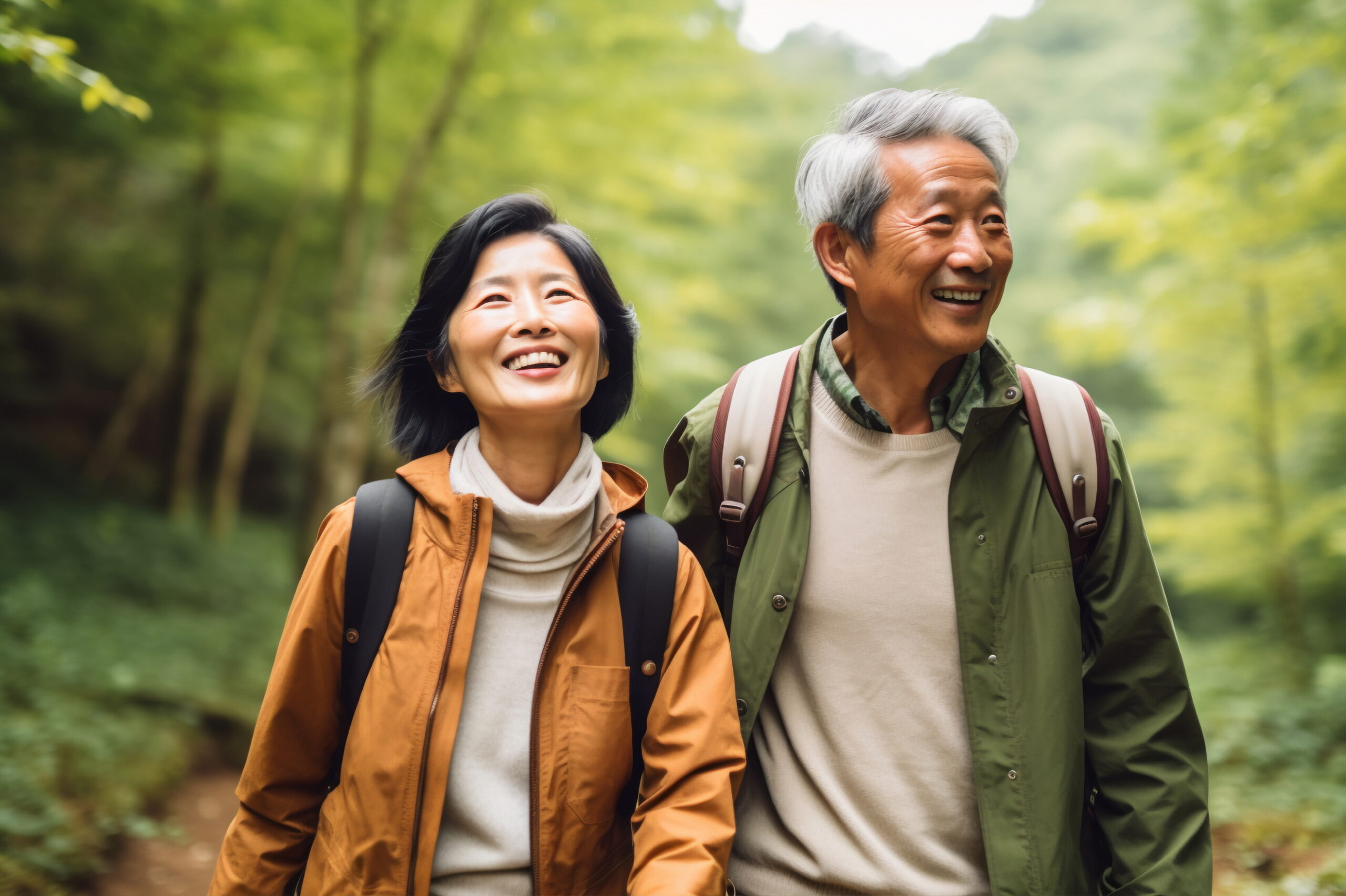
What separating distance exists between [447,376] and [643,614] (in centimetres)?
75

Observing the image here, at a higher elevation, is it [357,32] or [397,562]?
[357,32]

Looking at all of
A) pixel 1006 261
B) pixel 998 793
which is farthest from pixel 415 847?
pixel 1006 261

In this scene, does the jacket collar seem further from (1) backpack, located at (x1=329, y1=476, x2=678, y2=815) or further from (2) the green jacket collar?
(1) backpack, located at (x1=329, y1=476, x2=678, y2=815)

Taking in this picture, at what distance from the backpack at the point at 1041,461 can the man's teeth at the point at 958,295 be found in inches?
9.5

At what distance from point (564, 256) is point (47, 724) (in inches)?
231

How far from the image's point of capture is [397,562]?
2000mm

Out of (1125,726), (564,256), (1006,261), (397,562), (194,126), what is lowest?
(1125,726)

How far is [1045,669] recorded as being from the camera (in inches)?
84.5

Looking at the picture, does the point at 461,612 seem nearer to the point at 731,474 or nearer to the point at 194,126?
the point at 731,474

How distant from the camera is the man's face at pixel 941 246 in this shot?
2219 mm

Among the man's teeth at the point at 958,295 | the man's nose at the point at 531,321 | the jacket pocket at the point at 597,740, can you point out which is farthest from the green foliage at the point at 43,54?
the man's teeth at the point at 958,295

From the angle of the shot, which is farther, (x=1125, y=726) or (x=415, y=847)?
(x=1125, y=726)

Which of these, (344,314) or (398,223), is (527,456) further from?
(344,314)

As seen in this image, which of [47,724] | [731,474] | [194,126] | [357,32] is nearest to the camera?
[731,474]
